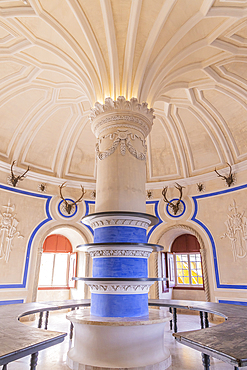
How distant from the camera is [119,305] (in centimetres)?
426

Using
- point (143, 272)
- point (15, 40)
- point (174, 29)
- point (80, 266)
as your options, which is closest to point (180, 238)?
point (80, 266)

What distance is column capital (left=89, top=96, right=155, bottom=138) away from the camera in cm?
524

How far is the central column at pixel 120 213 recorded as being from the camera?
4324 mm

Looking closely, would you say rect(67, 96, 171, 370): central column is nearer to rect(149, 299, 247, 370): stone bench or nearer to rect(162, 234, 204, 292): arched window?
rect(149, 299, 247, 370): stone bench

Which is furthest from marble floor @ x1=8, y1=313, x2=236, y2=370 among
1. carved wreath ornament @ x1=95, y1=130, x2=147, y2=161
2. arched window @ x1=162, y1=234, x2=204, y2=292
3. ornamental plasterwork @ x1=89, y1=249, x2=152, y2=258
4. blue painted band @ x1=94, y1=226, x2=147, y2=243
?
arched window @ x1=162, y1=234, x2=204, y2=292

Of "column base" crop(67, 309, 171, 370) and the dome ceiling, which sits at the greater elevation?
the dome ceiling

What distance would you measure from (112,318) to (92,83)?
4.95m

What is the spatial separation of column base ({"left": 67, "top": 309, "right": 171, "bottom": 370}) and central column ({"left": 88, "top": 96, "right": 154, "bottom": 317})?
33 centimetres

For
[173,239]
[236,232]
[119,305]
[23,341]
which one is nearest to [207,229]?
[236,232]

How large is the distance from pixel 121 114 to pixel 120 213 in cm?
210

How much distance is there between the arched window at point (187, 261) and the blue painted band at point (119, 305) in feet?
26.9

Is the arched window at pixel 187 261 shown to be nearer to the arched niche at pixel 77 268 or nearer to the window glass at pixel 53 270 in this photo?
the arched niche at pixel 77 268

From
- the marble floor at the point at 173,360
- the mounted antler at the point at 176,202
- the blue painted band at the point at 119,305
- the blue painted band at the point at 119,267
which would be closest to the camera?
the blue painted band at the point at 119,305

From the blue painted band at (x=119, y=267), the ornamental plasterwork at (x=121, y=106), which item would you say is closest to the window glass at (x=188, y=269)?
the blue painted band at (x=119, y=267)
